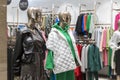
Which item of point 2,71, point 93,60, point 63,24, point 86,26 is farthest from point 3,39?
point 86,26

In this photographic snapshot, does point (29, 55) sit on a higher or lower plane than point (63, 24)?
lower

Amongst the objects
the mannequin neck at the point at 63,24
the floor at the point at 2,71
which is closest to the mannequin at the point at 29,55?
the mannequin neck at the point at 63,24

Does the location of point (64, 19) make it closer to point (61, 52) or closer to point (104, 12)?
point (61, 52)

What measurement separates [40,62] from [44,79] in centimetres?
24

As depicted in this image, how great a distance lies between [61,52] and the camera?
321 cm

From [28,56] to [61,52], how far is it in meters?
0.61

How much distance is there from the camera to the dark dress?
2738 millimetres

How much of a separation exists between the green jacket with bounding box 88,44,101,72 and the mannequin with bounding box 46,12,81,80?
2.02 meters

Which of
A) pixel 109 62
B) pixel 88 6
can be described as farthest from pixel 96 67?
pixel 88 6

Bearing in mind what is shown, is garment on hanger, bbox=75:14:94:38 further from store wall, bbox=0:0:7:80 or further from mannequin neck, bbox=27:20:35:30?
store wall, bbox=0:0:7:80

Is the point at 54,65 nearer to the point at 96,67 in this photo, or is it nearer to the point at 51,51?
the point at 51,51

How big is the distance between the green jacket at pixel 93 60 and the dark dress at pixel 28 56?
2.72 m

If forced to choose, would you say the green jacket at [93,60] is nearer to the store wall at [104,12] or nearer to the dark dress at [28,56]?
the store wall at [104,12]

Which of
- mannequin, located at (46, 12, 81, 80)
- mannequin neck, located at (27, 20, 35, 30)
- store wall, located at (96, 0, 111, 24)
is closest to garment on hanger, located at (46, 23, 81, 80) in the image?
mannequin, located at (46, 12, 81, 80)
